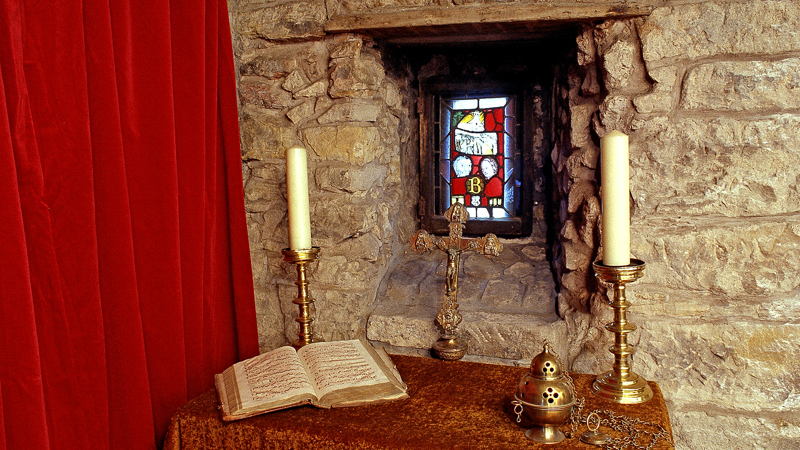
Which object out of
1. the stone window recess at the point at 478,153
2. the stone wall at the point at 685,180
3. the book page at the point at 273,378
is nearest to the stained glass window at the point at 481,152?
the stone window recess at the point at 478,153

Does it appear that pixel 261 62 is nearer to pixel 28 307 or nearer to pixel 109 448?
pixel 28 307

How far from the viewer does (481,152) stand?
7.14ft

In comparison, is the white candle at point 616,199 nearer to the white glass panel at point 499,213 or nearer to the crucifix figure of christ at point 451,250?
the crucifix figure of christ at point 451,250

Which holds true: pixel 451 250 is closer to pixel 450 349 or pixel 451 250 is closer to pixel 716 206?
pixel 450 349

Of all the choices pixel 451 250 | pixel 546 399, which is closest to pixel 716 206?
pixel 451 250

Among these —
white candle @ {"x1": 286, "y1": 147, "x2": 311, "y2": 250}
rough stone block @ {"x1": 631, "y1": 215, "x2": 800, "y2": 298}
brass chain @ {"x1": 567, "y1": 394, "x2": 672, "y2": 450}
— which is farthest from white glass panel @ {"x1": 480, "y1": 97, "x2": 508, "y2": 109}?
brass chain @ {"x1": 567, "y1": 394, "x2": 672, "y2": 450}

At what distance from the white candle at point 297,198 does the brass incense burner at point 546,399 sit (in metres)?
0.68

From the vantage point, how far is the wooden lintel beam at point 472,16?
151 cm

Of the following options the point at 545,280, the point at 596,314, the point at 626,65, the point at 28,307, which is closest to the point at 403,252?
the point at 545,280

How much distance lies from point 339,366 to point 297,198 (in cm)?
44

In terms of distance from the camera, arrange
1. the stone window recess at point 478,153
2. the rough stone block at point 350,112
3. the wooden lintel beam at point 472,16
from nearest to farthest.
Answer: the wooden lintel beam at point 472,16
the rough stone block at point 350,112
the stone window recess at point 478,153

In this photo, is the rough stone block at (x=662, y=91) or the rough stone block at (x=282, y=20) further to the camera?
the rough stone block at (x=282, y=20)

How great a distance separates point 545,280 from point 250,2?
1.36 metres

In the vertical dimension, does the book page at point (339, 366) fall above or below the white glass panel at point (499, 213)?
below
